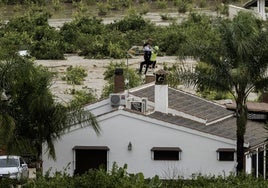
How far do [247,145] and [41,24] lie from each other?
1965 inches

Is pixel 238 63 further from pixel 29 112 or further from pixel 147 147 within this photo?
pixel 29 112

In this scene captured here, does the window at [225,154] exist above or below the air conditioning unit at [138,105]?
below

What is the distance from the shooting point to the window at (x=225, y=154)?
29.1 meters

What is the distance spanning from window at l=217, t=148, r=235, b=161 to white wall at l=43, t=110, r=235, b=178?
0.24 meters

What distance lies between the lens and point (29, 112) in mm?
27500

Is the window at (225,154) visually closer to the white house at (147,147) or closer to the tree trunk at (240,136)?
the white house at (147,147)

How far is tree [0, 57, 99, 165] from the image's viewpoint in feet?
86.7

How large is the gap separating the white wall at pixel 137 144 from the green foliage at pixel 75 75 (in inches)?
890

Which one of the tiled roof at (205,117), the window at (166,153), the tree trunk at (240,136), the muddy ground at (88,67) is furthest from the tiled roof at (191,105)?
the muddy ground at (88,67)

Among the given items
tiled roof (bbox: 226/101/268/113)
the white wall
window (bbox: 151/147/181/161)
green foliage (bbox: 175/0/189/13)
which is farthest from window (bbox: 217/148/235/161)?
green foliage (bbox: 175/0/189/13)

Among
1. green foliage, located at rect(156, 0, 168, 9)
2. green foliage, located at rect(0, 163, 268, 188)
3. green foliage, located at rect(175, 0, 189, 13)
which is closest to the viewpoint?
green foliage, located at rect(0, 163, 268, 188)

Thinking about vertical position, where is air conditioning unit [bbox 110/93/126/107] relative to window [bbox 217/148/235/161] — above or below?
above

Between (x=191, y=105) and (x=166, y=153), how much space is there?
3.94 meters

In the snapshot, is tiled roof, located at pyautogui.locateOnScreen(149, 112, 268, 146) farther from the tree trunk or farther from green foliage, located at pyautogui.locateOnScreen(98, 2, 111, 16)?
green foliage, located at pyautogui.locateOnScreen(98, 2, 111, 16)
